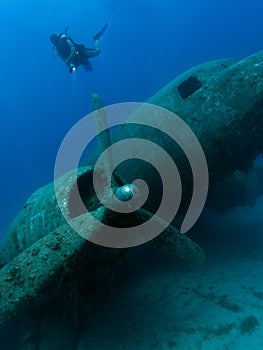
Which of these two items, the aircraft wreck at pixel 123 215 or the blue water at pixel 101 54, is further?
the blue water at pixel 101 54

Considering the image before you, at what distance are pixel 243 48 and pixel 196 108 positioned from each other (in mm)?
71452

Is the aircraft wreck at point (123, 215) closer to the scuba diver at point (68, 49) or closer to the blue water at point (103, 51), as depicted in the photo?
the scuba diver at point (68, 49)

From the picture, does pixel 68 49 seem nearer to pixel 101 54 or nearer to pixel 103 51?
pixel 101 54

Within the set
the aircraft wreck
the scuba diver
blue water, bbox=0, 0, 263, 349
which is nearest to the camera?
the aircraft wreck

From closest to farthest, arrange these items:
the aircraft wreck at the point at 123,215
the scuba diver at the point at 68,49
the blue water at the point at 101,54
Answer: the aircraft wreck at the point at 123,215 → the scuba diver at the point at 68,49 → the blue water at the point at 101,54

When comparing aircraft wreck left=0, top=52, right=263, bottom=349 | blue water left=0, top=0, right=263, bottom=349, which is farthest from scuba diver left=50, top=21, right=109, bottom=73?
blue water left=0, top=0, right=263, bottom=349

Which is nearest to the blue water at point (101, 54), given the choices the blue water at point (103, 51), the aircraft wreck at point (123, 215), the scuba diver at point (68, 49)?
the blue water at point (103, 51)

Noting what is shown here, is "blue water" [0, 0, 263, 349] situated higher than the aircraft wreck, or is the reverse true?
"blue water" [0, 0, 263, 349]

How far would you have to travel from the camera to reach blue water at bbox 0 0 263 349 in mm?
75562

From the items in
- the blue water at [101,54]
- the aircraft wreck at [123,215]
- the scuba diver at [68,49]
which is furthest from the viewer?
the blue water at [101,54]

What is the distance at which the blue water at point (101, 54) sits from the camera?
75.6m

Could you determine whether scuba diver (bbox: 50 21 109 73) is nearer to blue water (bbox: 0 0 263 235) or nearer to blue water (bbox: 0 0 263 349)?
blue water (bbox: 0 0 263 235)

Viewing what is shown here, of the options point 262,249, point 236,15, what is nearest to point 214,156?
point 262,249

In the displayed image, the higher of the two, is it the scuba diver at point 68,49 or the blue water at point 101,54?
the blue water at point 101,54
